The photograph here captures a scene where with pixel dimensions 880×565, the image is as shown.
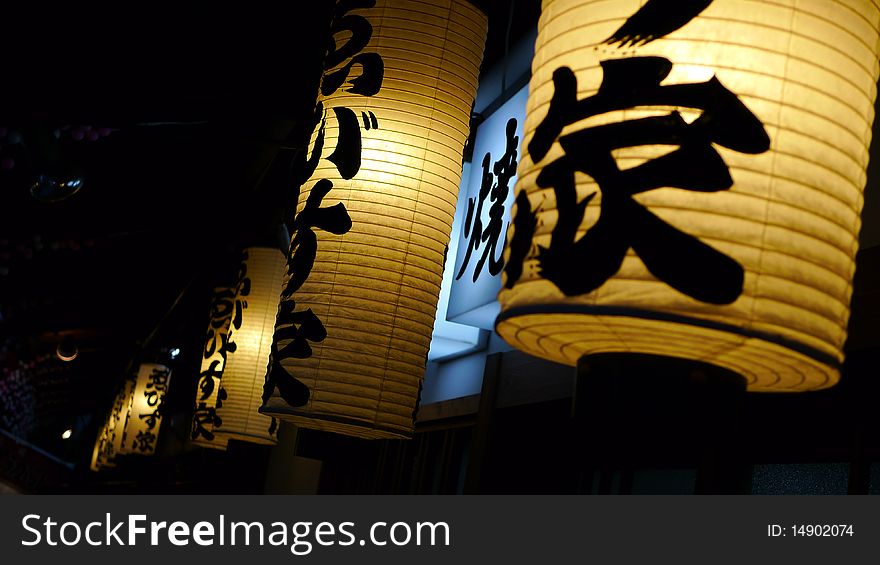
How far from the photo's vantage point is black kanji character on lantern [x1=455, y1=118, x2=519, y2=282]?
4.87m

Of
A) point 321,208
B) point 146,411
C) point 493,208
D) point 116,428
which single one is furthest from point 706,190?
point 116,428

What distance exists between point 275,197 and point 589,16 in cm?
Answer: 852

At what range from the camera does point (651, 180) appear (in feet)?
6.08

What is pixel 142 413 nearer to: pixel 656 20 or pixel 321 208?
pixel 321 208

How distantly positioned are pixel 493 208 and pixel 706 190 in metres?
3.21

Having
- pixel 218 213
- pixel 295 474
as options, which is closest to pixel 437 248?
pixel 295 474

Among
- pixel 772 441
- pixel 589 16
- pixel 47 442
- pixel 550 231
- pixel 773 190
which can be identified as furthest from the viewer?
pixel 47 442

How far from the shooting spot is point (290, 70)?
7.72m

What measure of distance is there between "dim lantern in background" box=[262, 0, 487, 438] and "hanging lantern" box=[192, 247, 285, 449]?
126 inches

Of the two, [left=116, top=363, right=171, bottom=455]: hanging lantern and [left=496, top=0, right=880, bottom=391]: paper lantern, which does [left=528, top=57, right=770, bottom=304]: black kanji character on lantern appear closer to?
[left=496, top=0, right=880, bottom=391]: paper lantern

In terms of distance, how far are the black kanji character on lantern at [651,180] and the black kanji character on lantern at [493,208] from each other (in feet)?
8.86

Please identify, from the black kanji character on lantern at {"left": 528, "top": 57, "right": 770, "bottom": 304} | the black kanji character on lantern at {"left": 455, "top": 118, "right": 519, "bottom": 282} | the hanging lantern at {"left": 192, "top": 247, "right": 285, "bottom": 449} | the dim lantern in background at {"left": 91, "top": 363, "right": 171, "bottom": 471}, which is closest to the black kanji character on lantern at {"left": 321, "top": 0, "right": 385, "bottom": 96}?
the black kanji character on lantern at {"left": 455, "top": 118, "right": 519, "bottom": 282}

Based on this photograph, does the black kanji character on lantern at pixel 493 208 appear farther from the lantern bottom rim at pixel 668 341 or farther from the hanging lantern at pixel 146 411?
the hanging lantern at pixel 146 411

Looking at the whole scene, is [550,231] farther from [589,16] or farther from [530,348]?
[589,16]
